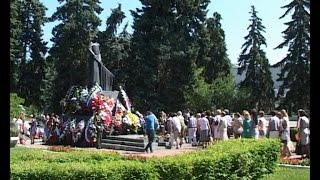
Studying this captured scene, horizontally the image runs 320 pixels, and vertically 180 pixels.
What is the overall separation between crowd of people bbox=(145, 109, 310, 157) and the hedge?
8.71 feet

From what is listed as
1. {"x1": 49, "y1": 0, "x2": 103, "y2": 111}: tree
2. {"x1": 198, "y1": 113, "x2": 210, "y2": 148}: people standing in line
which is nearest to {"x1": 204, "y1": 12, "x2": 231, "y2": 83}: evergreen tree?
{"x1": 49, "y1": 0, "x2": 103, "y2": 111}: tree

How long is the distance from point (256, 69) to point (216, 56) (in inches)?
148

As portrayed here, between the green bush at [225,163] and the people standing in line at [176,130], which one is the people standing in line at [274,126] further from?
the people standing in line at [176,130]

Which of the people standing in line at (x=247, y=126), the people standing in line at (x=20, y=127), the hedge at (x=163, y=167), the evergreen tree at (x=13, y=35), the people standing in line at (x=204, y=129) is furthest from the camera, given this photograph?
the people standing in line at (x=20, y=127)

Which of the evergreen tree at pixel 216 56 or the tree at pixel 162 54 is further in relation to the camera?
the evergreen tree at pixel 216 56

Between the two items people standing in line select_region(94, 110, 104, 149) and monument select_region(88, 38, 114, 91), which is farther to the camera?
monument select_region(88, 38, 114, 91)

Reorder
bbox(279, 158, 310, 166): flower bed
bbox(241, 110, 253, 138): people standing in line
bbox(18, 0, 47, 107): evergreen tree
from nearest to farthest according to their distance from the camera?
bbox(279, 158, 310, 166): flower bed < bbox(241, 110, 253, 138): people standing in line < bbox(18, 0, 47, 107): evergreen tree

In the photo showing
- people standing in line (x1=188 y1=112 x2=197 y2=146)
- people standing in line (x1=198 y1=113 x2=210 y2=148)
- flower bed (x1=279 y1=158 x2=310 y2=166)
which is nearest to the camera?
flower bed (x1=279 y1=158 x2=310 y2=166)

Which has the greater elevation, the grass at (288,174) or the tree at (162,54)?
the tree at (162,54)

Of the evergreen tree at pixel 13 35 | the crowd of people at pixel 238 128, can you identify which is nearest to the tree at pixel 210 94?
the evergreen tree at pixel 13 35

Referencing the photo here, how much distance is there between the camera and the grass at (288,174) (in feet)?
31.6

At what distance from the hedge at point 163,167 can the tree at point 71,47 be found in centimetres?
2913

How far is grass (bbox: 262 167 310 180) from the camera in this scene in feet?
31.6

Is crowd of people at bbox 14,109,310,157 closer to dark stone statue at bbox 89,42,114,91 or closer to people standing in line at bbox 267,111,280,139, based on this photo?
people standing in line at bbox 267,111,280,139
